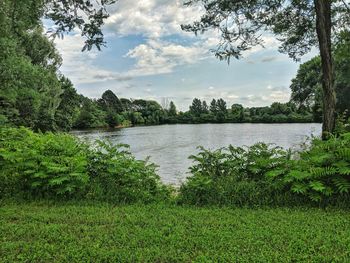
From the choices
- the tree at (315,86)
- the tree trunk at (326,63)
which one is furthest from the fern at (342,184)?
the tree at (315,86)

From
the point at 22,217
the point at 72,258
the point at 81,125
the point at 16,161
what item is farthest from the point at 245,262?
the point at 81,125

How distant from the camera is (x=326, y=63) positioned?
27.6 feet

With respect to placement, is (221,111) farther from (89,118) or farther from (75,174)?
(75,174)

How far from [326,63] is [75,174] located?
243 inches

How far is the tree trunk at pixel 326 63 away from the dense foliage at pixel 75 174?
428 centimetres

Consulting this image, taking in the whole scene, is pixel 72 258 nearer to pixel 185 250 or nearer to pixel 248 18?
pixel 185 250

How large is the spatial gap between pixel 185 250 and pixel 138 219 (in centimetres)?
143

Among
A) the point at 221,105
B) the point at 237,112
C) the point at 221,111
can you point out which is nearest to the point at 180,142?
the point at 237,112

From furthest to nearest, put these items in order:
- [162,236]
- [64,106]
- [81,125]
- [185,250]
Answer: [81,125]
[64,106]
[162,236]
[185,250]

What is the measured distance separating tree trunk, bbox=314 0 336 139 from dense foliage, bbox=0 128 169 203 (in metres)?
4.28

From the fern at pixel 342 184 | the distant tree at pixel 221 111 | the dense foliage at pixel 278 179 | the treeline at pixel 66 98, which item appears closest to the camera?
the fern at pixel 342 184

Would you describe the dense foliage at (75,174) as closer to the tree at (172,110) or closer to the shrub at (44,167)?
the shrub at (44,167)

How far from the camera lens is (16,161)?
780 centimetres

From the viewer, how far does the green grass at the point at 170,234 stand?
156 inches
